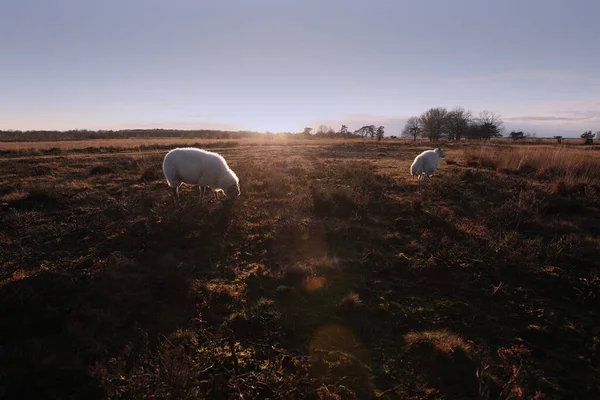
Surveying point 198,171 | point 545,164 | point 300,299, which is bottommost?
point 300,299

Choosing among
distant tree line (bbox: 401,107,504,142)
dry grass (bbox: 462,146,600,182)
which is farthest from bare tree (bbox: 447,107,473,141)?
dry grass (bbox: 462,146,600,182)

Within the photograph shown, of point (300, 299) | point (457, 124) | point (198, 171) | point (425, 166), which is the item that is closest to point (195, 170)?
point (198, 171)

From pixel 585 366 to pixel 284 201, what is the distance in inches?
336

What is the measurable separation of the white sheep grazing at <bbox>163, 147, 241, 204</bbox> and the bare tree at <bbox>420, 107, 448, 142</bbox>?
6903 cm

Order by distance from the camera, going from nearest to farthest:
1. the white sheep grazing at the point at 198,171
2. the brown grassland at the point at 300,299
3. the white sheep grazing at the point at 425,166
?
the brown grassland at the point at 300,299, the white sheep grazing at the point at 198,171, the white sheep grazing at the point at 425,166

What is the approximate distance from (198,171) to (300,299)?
262 inches

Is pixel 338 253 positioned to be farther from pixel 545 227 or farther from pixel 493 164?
pixel 493 164

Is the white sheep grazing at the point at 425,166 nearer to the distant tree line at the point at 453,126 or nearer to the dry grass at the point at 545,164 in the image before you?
the dry grass at the point at 545,164

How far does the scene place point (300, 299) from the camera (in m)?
5.25

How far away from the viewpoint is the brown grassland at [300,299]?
11.6 ft

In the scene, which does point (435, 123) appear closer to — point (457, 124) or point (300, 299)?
point (457, 124)

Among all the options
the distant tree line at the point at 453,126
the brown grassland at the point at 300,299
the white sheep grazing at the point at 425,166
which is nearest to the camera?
the brown grassland at the point at 300,299

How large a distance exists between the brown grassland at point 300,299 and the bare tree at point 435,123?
67.0m

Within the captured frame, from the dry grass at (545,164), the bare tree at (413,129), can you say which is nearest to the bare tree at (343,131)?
the bare tree at (413,129)
